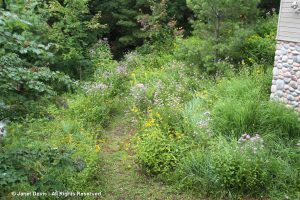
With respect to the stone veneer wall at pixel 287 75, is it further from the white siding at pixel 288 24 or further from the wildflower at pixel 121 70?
the wildflower at pixel 121 70

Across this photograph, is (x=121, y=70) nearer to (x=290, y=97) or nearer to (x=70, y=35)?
(x=70, y=35)

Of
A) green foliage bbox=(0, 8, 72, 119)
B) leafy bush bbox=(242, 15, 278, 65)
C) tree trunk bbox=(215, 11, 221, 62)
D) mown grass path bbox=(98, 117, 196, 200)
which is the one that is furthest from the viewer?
leafy bush bbox=(242, 15, 278, 65)

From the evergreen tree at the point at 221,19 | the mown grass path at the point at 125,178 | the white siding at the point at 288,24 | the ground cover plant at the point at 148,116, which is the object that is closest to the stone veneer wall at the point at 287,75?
the white siding at the point at 288,24

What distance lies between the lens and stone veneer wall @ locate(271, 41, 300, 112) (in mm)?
6723

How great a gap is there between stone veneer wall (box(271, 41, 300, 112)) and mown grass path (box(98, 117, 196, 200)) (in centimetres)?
320

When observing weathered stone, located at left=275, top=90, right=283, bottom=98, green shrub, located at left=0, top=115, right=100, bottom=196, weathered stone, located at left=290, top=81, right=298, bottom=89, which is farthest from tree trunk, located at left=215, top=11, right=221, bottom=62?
green shrub, located at left=0, top=115, right=100, bottom=196

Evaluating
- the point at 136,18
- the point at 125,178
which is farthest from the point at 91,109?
the point at 136,18

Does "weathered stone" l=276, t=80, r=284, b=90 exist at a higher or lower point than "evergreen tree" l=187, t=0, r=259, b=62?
lower

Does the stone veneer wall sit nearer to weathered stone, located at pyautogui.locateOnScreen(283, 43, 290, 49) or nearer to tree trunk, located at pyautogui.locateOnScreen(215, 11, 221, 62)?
weathered stone, located at pyautogui.locateOnScreen(283, 43, 290, 49)

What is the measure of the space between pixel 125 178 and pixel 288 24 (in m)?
4.53

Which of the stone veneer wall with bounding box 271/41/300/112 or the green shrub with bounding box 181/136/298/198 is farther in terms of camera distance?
the stone veneer wall with bounding box 271/41/300/112

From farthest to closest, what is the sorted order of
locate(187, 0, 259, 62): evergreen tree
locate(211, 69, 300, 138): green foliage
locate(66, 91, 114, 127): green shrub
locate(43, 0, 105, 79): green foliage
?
1. locate(43, 0, 105, 79): green foliage
2. locate(187, 0, 259, 62): evergreen tree
3. locate(66, 91, 114, 127): green shrub
4. locate(211, 69, 300, 138): green foliage

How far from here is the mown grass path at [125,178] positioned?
207 inches

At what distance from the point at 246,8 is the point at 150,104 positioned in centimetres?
343
